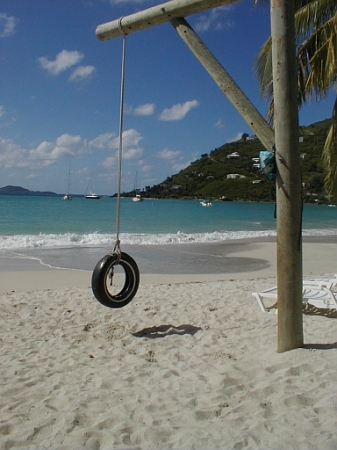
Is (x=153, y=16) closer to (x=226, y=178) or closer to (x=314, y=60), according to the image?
(x=314, y=60)

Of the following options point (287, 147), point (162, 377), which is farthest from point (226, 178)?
point (162, 377)

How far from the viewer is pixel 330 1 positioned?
8188mm

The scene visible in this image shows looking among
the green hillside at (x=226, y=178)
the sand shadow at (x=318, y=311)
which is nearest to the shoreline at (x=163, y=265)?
the sand shadow at (x=318, y=311)

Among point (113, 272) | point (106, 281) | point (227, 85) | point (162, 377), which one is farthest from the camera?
point (113, 272)

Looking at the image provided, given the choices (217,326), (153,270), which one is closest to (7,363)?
(217,326)

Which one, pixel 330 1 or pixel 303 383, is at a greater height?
pixel 330 1

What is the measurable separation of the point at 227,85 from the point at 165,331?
2.73 meters

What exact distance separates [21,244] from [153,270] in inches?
283

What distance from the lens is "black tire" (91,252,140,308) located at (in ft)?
13.8

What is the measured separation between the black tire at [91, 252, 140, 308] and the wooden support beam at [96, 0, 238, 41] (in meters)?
2.41

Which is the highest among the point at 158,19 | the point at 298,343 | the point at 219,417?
the point at 158,19

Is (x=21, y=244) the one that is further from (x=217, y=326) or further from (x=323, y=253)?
(x=217, y=326)

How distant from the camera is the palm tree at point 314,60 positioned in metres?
7.77

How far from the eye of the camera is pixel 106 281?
4.38 m
